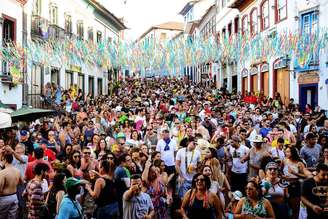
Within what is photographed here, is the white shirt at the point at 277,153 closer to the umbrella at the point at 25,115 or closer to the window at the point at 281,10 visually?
the umbrella at the point at 25,115

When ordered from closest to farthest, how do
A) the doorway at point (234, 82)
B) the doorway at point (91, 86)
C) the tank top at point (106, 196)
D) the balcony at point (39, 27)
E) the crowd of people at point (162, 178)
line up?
1. the crowd of people at point (162, 178)
2. the tank top at point (106, 196)
3. the balcony at point (39, 27)
4. the doorway at point (234, 82)
5. the doorway at point (91, 86)

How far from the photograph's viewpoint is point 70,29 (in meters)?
31.2

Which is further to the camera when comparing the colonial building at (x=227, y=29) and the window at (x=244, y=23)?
the colonial building at (x=227, y=29)

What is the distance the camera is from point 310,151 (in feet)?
32.9

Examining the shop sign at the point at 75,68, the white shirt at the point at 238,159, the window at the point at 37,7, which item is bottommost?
the white shirt at the point at 238,159

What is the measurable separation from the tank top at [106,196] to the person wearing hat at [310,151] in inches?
183

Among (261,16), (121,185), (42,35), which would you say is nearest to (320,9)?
(261,16)

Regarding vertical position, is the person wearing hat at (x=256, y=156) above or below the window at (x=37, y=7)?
below

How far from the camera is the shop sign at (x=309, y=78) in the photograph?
2191 centimetres

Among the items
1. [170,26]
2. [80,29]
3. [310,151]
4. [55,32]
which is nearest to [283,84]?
[55,32]

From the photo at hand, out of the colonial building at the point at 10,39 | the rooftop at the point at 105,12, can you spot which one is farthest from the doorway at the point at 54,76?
the rooftop at the point at 105,12

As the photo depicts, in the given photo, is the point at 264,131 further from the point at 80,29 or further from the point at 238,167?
the point at 80,29

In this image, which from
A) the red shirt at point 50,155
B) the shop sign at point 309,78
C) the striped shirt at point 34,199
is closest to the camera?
the striped shirt at point 34,199

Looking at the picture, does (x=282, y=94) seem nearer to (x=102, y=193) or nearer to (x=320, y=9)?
(x=320, y=9)
